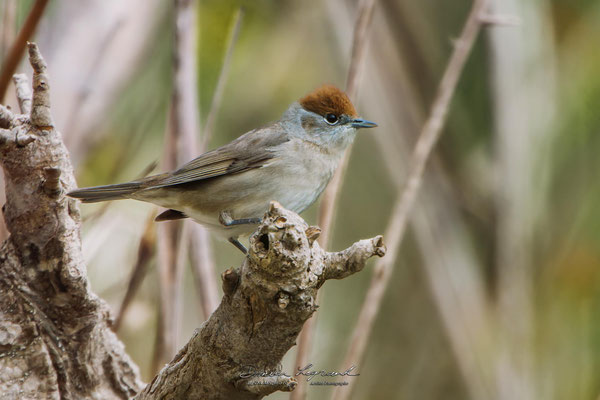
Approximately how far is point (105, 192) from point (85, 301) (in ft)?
2.57

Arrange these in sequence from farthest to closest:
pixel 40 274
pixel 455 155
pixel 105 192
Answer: pixel 455 155 < pixel 105 192 < pixel 40 274

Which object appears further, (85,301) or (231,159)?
(231,159)

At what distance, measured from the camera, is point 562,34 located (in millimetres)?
4949

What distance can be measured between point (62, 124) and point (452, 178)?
2722 millimetres

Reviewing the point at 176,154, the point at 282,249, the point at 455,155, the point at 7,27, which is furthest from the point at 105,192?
the point at 455,155

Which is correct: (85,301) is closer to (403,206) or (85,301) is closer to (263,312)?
(263,312)

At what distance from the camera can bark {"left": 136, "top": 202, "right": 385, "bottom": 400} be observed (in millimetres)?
2014

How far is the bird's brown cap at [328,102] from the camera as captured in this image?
4.03 meters

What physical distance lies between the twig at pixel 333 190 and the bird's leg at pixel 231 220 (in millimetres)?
395

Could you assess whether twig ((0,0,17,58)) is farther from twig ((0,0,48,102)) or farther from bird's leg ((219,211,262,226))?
bird's leg ((219,211,262,226))

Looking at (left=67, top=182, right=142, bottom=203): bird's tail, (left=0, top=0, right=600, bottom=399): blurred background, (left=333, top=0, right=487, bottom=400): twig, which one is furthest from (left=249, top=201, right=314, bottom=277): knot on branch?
(left=0, top=0, right=600, bottom=399): blurred background

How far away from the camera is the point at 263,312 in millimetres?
2113

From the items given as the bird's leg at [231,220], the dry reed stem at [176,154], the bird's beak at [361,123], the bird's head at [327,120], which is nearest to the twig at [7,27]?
the dry reed stem at [176,154]

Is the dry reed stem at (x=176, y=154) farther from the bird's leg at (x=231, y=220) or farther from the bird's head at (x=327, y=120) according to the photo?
the bird's head at (x=327, y=120)
